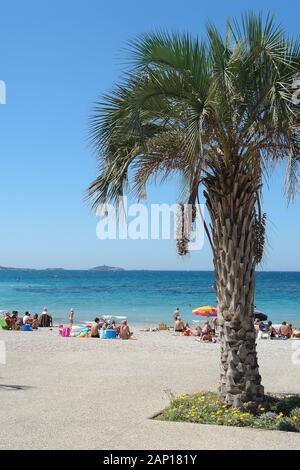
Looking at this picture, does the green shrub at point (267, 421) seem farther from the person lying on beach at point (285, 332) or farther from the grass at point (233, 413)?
the person lying on beach at point (285, 332)

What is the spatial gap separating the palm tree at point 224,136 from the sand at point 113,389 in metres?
1.51

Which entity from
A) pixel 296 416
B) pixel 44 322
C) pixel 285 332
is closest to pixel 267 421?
pixel 296 416

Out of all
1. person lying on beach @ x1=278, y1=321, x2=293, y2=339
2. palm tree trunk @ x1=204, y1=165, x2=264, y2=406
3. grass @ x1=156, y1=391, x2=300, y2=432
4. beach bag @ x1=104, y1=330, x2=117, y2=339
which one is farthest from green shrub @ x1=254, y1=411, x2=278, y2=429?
person lying on beach @ x1=278, y1=321, x2=293, y2=339

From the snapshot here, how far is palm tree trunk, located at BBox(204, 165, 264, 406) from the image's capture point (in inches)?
328

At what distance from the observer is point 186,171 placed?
7.77 m

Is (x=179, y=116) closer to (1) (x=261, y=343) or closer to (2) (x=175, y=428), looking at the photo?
(2) (x=175, y=428)

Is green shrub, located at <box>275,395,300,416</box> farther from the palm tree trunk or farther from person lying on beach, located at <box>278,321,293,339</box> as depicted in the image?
person lying on beach, located at <box>278,321,293,339</box>

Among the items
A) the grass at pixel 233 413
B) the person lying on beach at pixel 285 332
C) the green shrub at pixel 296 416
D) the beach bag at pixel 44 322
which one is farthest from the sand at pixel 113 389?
the beach bag at pixel 44 322

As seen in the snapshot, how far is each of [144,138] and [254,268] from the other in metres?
2.69

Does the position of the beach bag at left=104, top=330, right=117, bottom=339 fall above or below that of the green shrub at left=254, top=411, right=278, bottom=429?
below

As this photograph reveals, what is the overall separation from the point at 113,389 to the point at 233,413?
3.19m

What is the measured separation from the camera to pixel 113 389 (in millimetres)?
10422

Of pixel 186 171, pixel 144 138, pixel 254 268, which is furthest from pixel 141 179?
pixel 254 268

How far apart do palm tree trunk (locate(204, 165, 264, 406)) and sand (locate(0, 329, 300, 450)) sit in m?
1.06
